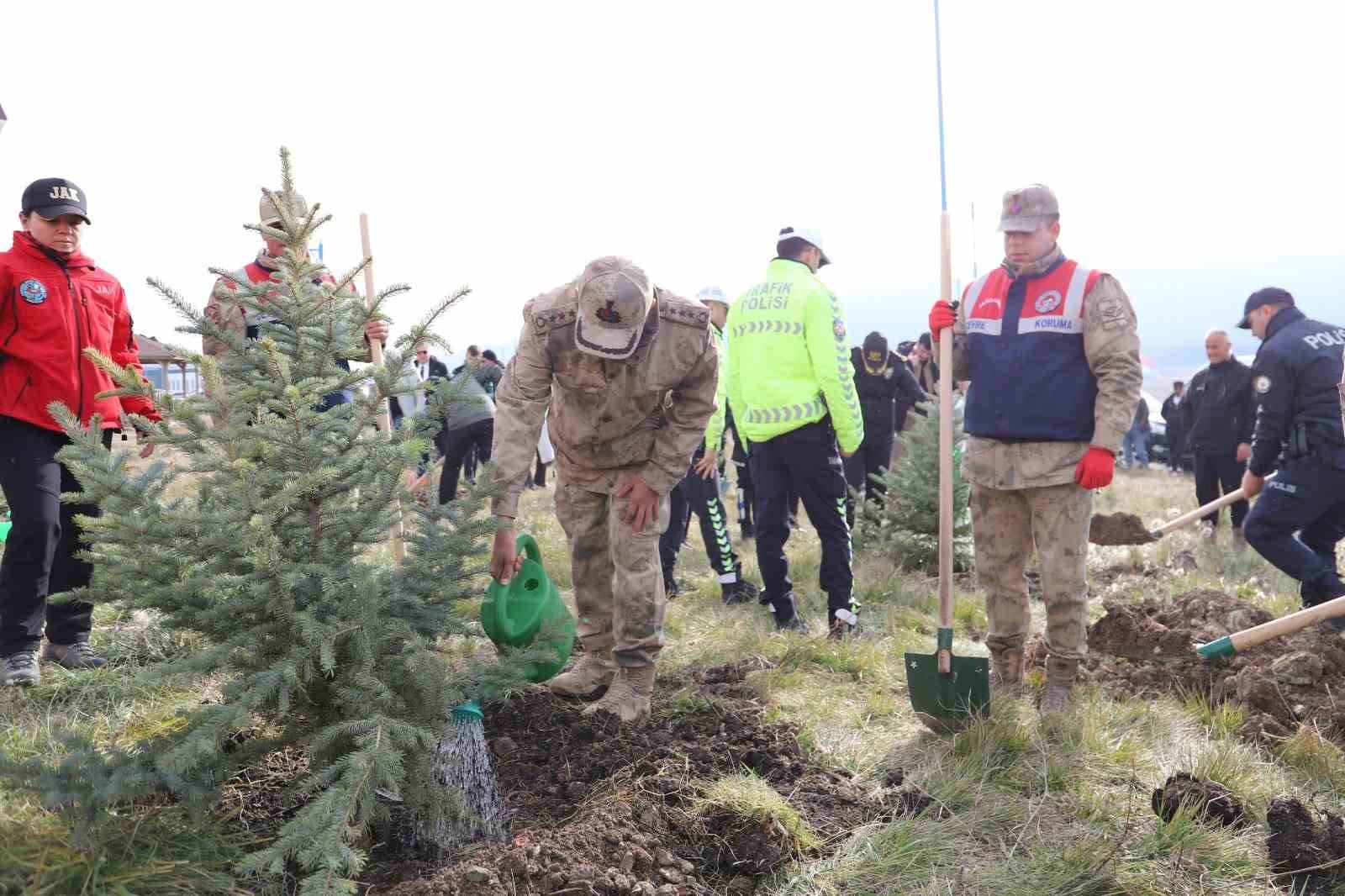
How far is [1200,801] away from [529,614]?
7.83 feet

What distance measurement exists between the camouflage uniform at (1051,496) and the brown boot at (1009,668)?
0.03m

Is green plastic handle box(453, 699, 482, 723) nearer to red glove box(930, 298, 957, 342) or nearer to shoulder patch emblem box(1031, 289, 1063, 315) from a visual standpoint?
red glove box(930, 298, 957, 342)

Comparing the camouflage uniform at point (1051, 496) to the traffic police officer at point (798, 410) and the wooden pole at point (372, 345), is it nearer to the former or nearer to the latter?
the traffic police officer at point (798, 410)

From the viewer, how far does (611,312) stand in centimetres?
334

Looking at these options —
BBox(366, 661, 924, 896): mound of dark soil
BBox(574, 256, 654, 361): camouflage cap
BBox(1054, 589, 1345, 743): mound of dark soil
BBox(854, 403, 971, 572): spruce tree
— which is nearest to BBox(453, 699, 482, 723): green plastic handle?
BBox(366, 661, 924, 896): mound of dark soil

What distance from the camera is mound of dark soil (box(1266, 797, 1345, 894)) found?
2877 millimetres

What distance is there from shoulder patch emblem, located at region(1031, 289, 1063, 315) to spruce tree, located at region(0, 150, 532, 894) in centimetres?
246

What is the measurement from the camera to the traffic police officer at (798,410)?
522 centimetres

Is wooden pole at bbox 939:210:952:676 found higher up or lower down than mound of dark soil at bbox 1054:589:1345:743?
higher up

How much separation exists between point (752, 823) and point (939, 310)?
2.34 metres

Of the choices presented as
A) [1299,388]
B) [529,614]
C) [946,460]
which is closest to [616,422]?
[529,614]

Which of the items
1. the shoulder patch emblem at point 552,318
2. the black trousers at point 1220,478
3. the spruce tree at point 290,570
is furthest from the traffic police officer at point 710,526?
the black trousers at point 1220,478

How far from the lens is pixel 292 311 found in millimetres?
2895

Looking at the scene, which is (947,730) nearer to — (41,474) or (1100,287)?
(1100,287)
